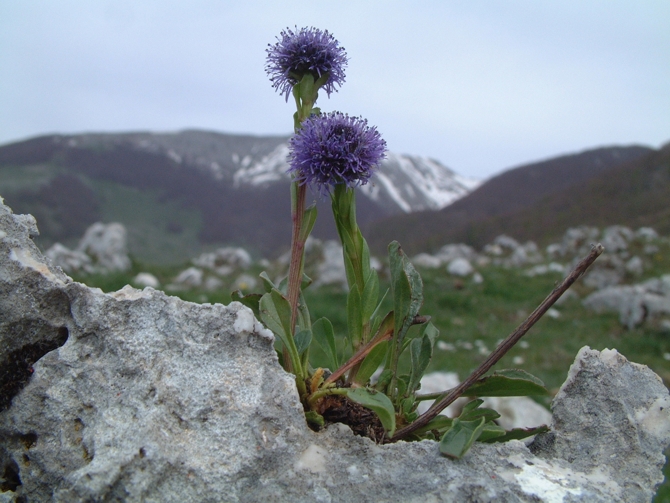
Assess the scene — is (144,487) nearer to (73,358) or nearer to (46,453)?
(46,453)

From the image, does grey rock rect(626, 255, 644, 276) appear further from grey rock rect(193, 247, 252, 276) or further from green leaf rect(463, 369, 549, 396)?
green leaf rect(463, 369, 549, 396)

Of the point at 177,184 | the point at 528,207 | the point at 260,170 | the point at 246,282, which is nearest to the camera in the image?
the point at 246,282

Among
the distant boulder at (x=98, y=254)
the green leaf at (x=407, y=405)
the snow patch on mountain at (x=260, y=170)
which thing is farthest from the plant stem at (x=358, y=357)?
the snow patch on mountain at (x=260, y=170)

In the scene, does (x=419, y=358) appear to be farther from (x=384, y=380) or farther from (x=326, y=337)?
(x=326, y=337)

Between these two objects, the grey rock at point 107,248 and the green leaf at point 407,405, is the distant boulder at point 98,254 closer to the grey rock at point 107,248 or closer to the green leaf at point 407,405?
the grey rock at point 107,248

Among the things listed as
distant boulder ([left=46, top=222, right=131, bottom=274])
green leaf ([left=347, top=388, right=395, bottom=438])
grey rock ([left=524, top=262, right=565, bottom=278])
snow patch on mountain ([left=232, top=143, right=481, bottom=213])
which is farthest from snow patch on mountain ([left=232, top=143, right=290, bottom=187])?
green leaf ([left=347, top=388, right=395, bottom=438])

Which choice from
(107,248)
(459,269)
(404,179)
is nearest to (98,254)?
(107,248)

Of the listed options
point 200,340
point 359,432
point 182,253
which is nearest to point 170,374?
point 200,340
